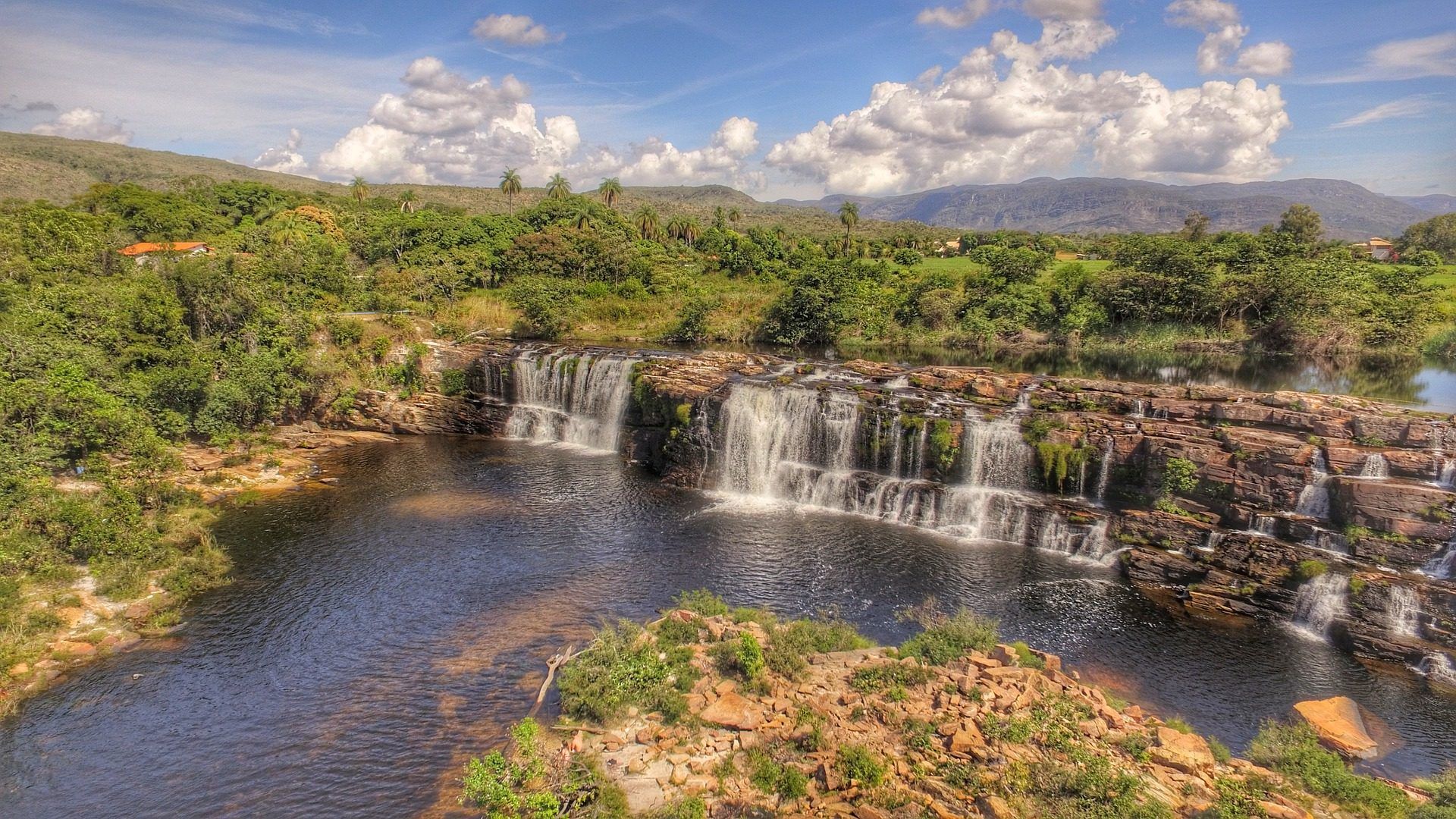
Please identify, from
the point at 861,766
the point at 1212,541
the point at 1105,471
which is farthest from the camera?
the point at 1105,471

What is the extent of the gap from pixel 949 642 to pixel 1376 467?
16.2 meters

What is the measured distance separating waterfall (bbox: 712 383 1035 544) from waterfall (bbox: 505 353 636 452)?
7.88m

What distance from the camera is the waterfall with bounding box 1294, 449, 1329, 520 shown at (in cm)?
2027

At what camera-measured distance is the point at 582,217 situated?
77.4 m

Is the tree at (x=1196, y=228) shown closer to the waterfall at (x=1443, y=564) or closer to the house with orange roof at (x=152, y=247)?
the waterfall at (x=1443, y=564)

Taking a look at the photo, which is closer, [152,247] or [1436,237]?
[152,247]

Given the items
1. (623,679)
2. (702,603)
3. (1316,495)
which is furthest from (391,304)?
(1316,495)

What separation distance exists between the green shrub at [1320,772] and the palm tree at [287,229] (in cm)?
6083

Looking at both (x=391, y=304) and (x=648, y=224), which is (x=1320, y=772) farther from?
(x=648, y=224)

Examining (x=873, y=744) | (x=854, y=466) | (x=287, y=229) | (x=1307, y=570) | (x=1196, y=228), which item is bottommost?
(x=873, y=744)

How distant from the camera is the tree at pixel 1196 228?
245 feet

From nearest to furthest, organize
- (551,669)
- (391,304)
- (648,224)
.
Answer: (551,669) → (391,304) → (648,224)

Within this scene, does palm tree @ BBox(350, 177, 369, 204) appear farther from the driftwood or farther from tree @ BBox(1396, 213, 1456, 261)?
tree @ BBox(1396, 213, 1456, 261)

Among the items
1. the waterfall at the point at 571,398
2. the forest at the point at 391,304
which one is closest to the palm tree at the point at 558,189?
the forest at the point at 391,304
